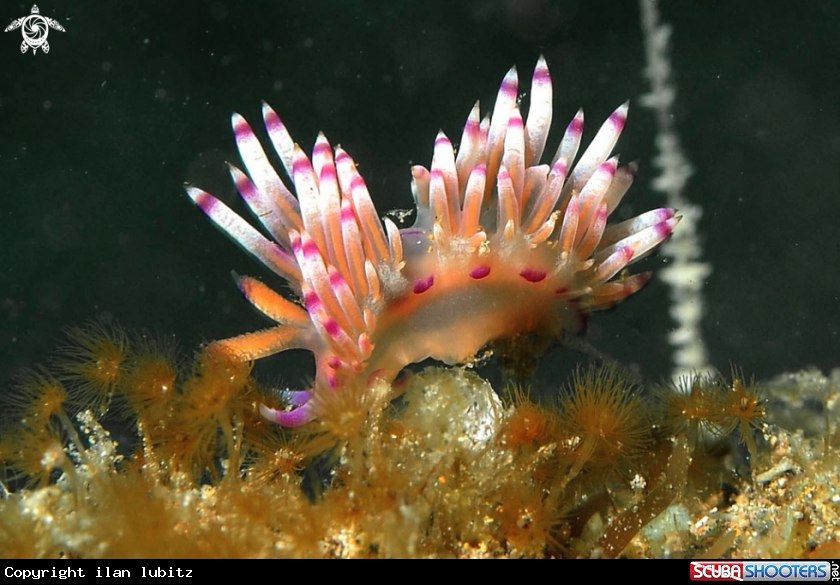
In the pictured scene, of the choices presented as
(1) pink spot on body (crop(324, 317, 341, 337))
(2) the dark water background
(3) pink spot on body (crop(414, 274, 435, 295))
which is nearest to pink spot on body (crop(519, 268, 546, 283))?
(3) pink spot on body (crop(414, 274, 435, 295))

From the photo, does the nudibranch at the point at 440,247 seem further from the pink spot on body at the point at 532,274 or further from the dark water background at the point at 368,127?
the dark water background at the point at 368,127

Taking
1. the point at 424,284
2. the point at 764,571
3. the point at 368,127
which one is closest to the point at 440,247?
the point at 424,284

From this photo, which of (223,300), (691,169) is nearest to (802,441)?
(691,169)

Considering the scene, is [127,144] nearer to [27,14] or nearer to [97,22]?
[97,22]

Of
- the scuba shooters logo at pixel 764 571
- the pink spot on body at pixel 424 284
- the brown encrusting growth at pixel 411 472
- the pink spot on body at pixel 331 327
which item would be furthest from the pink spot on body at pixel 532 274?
the scuba shooters logo at pixel 764 571

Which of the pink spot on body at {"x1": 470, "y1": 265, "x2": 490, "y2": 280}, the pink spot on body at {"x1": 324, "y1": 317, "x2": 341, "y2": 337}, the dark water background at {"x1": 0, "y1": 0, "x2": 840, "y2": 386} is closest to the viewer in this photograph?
the pink spot on body at {"x1": 324, "y1": 317, "x2": 341, "y2": 337}

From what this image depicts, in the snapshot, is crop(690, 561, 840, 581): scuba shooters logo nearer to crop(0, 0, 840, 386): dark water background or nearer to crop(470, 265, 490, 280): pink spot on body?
crop(470, 265, 490, 280): pink spot on body
